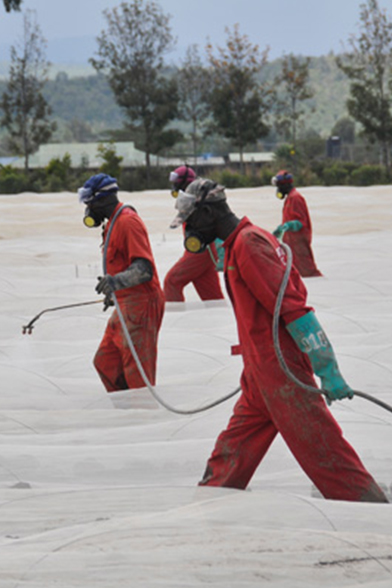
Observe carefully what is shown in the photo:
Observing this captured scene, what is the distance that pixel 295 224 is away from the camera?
11.5 metres

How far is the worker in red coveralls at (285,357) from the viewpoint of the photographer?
3.69 m

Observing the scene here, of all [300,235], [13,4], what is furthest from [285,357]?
[13,4]

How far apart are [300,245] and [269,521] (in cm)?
869

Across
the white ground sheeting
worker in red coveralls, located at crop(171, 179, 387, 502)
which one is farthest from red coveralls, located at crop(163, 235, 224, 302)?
worker in red coveralls, located at crop(171, 179, 387, 502)

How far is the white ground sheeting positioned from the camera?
288 centimetres

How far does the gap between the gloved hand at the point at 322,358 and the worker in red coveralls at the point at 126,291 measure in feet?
7.40

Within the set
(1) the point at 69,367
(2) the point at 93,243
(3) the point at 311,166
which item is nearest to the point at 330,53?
(3) the point at 311,166

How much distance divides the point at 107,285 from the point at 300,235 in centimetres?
656

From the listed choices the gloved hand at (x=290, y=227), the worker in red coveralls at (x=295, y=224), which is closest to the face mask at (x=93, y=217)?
the worker in red coveralls at (x=295, y=224)

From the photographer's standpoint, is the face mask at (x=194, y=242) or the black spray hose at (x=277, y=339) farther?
the face mask at (x=194, y=242)

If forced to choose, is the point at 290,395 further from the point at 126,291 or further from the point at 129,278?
the point at 126,291

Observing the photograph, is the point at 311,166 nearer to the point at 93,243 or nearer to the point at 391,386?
the point at 93,243

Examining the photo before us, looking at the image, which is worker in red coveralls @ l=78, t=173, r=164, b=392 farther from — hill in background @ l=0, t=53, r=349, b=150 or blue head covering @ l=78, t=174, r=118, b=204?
hill in background @ l=0, t=53, r=349, b=150

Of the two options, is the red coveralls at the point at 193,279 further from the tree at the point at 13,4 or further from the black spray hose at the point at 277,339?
the tree at the point at 13,4
